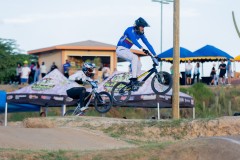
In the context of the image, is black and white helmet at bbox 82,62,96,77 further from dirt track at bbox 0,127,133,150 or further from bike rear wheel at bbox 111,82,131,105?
dirt track at bbox 0,127,133,150

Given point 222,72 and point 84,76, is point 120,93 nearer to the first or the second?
point 84,76

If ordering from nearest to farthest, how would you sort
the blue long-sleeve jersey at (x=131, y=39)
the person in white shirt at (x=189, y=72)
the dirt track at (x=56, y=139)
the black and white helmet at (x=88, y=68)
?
the dirt track at (x=56, y=139) < the blue long-sleeve jersey at (x=131, y=39) < the black and white helmet at (x=88, y=68) < the person in white shirt at (x=189, y=72)

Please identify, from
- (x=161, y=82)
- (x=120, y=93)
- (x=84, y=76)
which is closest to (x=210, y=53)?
(x=120, y=93)

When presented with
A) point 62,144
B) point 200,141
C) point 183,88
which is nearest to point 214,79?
point 183,88

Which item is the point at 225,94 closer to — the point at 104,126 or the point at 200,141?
the point at 104,126

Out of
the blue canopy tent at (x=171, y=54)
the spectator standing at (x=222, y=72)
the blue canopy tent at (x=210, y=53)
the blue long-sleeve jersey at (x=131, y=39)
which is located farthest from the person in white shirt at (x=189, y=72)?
the blue long-sleeve jersey at (x=131, y=39)

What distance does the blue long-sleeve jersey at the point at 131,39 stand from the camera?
21281 millimetres

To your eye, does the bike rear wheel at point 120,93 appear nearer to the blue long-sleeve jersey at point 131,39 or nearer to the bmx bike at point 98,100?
the bmx bike at point 98,100

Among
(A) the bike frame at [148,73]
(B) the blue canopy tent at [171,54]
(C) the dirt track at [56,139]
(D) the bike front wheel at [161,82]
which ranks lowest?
(C) the dirt track at [56,139]

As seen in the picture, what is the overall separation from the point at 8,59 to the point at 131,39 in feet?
116

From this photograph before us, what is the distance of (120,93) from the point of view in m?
22.9

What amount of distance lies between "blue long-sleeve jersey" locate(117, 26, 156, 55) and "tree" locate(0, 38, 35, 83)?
3130cm

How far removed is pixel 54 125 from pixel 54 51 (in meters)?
28.1

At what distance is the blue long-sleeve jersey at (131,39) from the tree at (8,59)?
31301 mm
